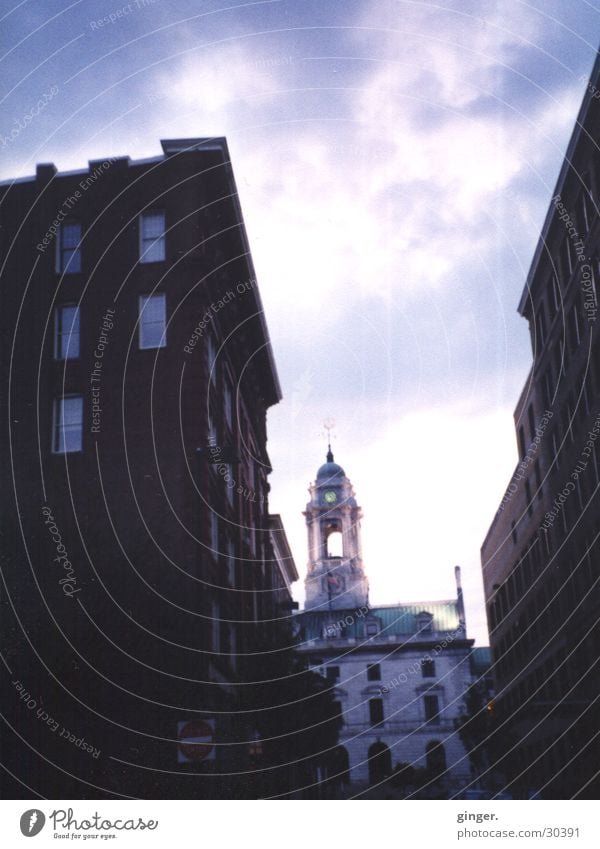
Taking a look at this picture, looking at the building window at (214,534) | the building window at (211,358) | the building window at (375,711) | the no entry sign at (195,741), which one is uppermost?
the building window at (211,358)

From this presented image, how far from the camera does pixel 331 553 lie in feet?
303

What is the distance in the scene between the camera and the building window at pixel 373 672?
74.1 metres

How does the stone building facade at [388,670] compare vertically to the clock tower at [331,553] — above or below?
below

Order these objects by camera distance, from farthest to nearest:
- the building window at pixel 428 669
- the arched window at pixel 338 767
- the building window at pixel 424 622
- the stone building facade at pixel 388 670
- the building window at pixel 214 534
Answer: the building window at pixel 424 622 < the building window at pixel 428 669 < the stone building facade at pixel 388 670 < the arched window at pixel 338 767 < the building window at pixel 214 534

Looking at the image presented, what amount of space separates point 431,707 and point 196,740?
6081cm

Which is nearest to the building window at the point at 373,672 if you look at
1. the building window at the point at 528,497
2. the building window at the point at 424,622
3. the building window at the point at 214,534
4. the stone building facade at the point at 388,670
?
the stone building facade at the point at 388,670

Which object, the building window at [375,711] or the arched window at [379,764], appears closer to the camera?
the arched window at [379,764]

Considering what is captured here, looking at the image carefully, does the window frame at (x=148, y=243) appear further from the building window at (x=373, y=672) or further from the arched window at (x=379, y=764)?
the building window at (x=373, y=672)

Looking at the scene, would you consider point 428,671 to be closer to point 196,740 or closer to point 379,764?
point 379,764

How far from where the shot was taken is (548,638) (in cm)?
3900

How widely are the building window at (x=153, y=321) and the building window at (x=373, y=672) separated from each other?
5383 centimetres

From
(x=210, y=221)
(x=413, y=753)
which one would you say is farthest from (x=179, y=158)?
(x=413, y=753)

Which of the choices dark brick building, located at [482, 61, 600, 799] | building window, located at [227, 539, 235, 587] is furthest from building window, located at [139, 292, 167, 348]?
dark brick building, located at [482, 61, 600, 799]

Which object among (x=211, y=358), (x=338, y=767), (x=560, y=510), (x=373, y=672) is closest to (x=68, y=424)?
(x=211, y=358)
